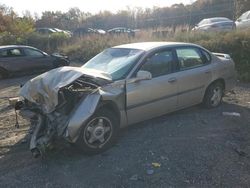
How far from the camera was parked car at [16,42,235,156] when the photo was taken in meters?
4.88

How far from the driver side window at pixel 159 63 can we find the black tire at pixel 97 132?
3.88ft

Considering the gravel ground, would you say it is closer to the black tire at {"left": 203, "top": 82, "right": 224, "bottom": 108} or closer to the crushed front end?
the crushed front end

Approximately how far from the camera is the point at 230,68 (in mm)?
7633

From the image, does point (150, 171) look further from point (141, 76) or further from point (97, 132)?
point (141, 76)

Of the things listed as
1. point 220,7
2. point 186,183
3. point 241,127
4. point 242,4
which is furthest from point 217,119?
point 220,7

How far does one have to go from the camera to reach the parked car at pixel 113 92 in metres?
4.88

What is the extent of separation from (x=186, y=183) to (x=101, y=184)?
1090 mm

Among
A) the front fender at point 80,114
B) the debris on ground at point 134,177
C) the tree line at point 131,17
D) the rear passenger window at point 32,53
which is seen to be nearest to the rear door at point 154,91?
the front fender at point 80,114

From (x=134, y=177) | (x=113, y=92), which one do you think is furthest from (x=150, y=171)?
(x=113, y=92)

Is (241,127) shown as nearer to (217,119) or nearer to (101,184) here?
(217,119)

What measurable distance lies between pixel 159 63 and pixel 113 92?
1.32m

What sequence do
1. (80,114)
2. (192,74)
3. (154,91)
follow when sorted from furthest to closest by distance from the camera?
(192,74) < (154,91) < (80,114)

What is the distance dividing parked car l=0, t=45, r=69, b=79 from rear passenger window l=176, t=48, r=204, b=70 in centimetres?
889

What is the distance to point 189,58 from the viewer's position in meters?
6.80
